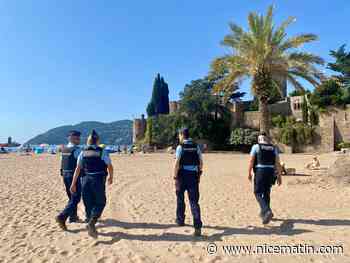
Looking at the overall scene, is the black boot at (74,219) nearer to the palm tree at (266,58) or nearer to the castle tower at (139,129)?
the palm tree at (266,58)

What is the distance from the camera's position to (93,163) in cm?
506

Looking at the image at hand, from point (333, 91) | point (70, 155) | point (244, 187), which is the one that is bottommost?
point (244, 187)

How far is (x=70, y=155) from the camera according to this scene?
5.77 m

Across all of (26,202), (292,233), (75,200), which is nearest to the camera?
(292,233)

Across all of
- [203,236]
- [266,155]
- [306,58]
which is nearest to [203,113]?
[306,58]

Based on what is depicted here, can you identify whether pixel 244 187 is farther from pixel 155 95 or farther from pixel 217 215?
pixel 155 95

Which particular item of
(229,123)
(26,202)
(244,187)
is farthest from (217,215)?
(229,123)

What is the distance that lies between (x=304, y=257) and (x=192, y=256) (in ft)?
5.07

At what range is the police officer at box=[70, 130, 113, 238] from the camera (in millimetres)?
5027

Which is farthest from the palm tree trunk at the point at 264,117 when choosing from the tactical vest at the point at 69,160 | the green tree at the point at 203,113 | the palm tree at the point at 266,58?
the green tree at the point at 203,113

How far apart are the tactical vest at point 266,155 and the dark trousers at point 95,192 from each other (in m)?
2.85

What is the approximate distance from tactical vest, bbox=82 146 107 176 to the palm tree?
9.79 meters

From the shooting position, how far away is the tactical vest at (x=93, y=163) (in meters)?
5.06

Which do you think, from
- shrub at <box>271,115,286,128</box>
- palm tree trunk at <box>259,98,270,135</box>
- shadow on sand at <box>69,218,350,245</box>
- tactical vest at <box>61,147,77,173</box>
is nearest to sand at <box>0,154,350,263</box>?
shadow on sand at <box>69,218,350,245</box>
